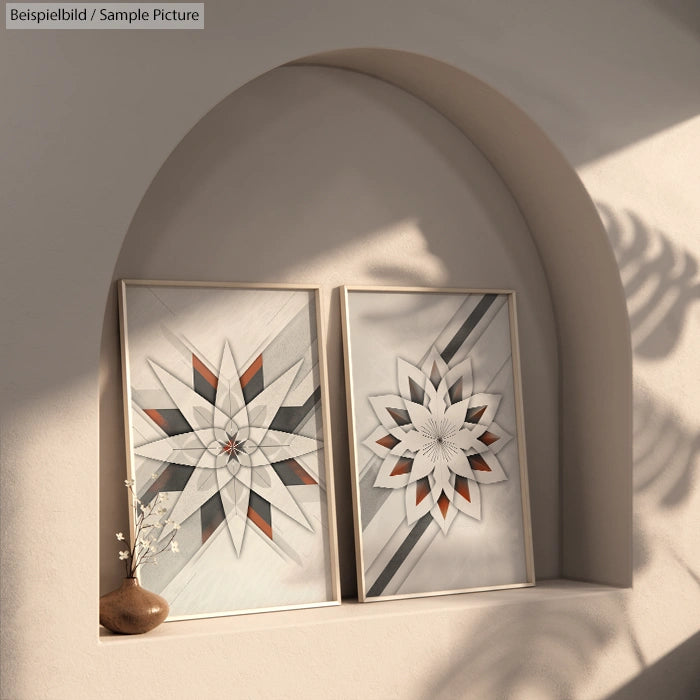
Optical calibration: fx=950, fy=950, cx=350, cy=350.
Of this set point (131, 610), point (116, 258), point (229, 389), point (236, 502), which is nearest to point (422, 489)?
point (236, 502)

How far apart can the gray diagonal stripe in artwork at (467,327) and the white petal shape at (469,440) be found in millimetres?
263

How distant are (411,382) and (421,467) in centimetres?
31

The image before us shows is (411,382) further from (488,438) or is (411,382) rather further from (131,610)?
(131,610)

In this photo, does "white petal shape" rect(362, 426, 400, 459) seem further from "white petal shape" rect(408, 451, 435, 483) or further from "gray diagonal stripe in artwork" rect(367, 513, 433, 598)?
"gray diagonal stripe in artwork" rect(367, 513, 433, 598)

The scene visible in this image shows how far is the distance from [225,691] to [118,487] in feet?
2.40

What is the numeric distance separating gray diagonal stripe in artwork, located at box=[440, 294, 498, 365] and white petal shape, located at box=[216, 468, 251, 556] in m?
0.90

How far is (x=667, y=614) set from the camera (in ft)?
11.5

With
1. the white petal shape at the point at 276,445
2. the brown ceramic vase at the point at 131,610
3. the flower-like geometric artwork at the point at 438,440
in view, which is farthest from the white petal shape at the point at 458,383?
the brown ceramic vase at the point at 131,610

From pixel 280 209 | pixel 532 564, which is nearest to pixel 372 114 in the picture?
pixel 280 209

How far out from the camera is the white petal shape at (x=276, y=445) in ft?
10.6

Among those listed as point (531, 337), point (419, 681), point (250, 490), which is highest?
point (531, 337)

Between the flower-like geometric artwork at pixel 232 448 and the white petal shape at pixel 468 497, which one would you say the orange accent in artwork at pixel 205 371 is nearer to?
the flower-like geometric artwork at pixel 232 448

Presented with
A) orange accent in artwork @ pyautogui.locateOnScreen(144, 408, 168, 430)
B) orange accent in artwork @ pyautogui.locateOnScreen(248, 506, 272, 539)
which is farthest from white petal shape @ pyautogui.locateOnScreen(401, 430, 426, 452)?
orange accent in artwork @ pyautogui.locateOnScreen(144, 408, 168, 430)

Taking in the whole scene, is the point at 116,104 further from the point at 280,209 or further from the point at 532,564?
the point at 532,564
